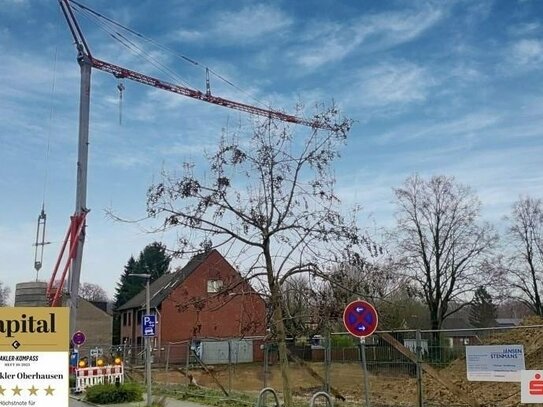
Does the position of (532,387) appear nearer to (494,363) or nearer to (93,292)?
(494,363)

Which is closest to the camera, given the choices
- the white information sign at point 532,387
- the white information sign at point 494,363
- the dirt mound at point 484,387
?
the white information sign at point 532,387

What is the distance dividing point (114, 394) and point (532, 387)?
1578 centimetres

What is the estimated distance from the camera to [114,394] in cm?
2411

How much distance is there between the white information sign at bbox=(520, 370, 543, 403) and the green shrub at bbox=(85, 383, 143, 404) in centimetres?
1549

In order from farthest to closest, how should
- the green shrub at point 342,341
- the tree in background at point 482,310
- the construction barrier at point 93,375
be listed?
the tree in background at point 482,310, the construction barrier at point 93,375, the green shrub at point 342,341

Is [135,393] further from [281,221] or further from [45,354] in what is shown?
[45,354]

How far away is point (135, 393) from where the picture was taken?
24.4m

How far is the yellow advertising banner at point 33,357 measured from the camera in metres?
7.73

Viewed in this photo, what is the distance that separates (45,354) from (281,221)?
8000mm

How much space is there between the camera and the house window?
51.1ft

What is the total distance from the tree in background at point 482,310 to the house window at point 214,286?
42107mm

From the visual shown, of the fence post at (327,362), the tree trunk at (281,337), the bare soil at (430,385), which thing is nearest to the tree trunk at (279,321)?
the tree trunk at (281,337)

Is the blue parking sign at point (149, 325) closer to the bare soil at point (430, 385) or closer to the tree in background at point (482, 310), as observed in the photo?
the bare soil at point (430, 385)

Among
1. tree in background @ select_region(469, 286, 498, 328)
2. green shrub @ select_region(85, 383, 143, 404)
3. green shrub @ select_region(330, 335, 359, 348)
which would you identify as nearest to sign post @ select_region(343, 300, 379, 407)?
green shrub @ select_region(330, 335, 359, 348)
